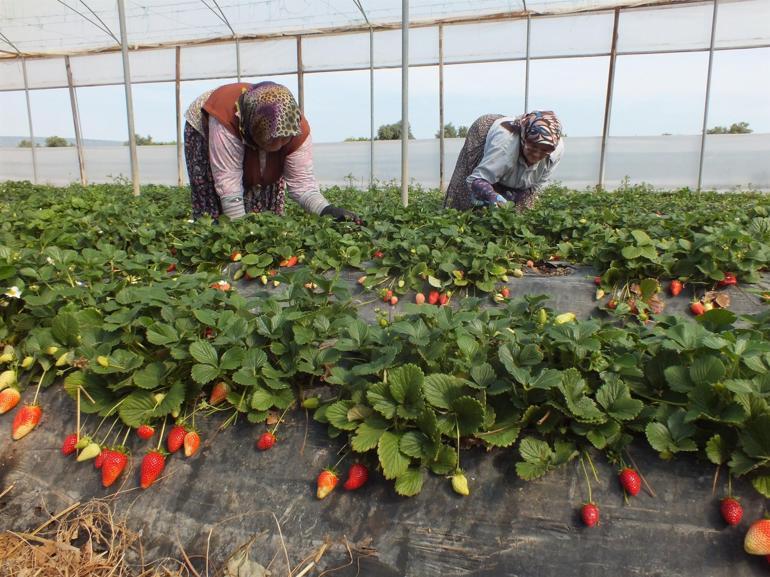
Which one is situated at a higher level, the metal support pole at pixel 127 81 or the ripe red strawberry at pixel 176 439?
the metal support pole at pixel 127 81

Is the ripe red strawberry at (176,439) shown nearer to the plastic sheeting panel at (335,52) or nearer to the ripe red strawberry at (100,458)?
the ripe red strawberry at (100,458)

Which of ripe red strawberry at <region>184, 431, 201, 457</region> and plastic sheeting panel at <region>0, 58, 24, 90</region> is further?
plastic sheeting panel at <region>0, 58, 24, 90</region>

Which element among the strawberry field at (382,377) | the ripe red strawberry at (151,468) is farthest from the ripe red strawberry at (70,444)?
the ripe red strawberry at (151,468)

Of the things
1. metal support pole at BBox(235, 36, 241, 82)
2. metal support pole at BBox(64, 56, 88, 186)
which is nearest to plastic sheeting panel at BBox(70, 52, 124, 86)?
metal support pole at BBox(64, 56, 88, 186)

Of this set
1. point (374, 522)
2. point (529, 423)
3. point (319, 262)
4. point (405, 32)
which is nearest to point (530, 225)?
point (319, 262)

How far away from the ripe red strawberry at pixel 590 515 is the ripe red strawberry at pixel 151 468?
1089 millimetres

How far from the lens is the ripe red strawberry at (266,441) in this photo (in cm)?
145

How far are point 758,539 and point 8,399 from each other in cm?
208

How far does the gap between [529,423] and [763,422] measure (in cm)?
49

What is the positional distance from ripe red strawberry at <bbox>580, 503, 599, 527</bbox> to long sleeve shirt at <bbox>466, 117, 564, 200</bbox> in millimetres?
2992

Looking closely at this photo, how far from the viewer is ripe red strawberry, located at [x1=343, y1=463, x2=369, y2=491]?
1.31m

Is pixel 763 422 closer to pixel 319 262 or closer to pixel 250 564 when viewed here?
pixel 250 564

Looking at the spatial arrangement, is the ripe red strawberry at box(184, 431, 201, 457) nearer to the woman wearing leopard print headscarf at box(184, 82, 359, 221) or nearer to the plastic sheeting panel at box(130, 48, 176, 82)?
the woman wearing leopard print headscarf at box(184, 82, 359, 221)

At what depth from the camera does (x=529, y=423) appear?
1.35 metres
